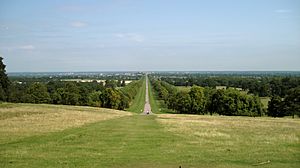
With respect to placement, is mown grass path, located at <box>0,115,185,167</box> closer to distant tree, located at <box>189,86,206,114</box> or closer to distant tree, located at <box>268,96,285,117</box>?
distant tree, located at <box>268,96,285,117</box>

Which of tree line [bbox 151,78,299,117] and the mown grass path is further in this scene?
tree line [bbox 151,78,299,117]

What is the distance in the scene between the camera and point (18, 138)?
27.1m

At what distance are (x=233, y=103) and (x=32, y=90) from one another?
6173cm

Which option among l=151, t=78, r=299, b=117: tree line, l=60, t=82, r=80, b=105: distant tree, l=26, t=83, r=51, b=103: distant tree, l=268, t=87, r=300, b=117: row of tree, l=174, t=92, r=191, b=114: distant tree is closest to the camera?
l=268, t=87, r=300, b=117: row of tree


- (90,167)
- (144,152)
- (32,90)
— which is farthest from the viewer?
(32,90)

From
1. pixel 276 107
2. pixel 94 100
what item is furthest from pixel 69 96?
pixel 276 107

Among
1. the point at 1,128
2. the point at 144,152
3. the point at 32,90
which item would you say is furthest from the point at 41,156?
the point at 32,90

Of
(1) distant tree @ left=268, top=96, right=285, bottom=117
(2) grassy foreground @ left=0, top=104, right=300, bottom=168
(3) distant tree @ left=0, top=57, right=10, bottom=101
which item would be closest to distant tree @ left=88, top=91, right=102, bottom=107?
(3) distant tree @ left=0, top=57, right=10, bottom=101

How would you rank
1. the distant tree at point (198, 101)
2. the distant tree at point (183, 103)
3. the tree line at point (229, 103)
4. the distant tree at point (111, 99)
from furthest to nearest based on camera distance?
the distant tree at point (111, 99)
the distant tree at point (183, 103)
the distant tree at point (198, 101)
the tree line at point (229, 103)

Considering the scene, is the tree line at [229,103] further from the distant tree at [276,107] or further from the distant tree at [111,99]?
the distant tree at [111,99]

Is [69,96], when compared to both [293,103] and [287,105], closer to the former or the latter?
[287,105]

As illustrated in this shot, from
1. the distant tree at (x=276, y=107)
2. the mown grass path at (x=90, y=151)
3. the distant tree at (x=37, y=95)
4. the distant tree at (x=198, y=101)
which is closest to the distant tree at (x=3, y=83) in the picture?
the distant tree at (x=37, y=95)

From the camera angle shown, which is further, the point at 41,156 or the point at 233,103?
the point at 233,103

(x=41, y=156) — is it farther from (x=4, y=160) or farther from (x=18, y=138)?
(x=18, y=138)
